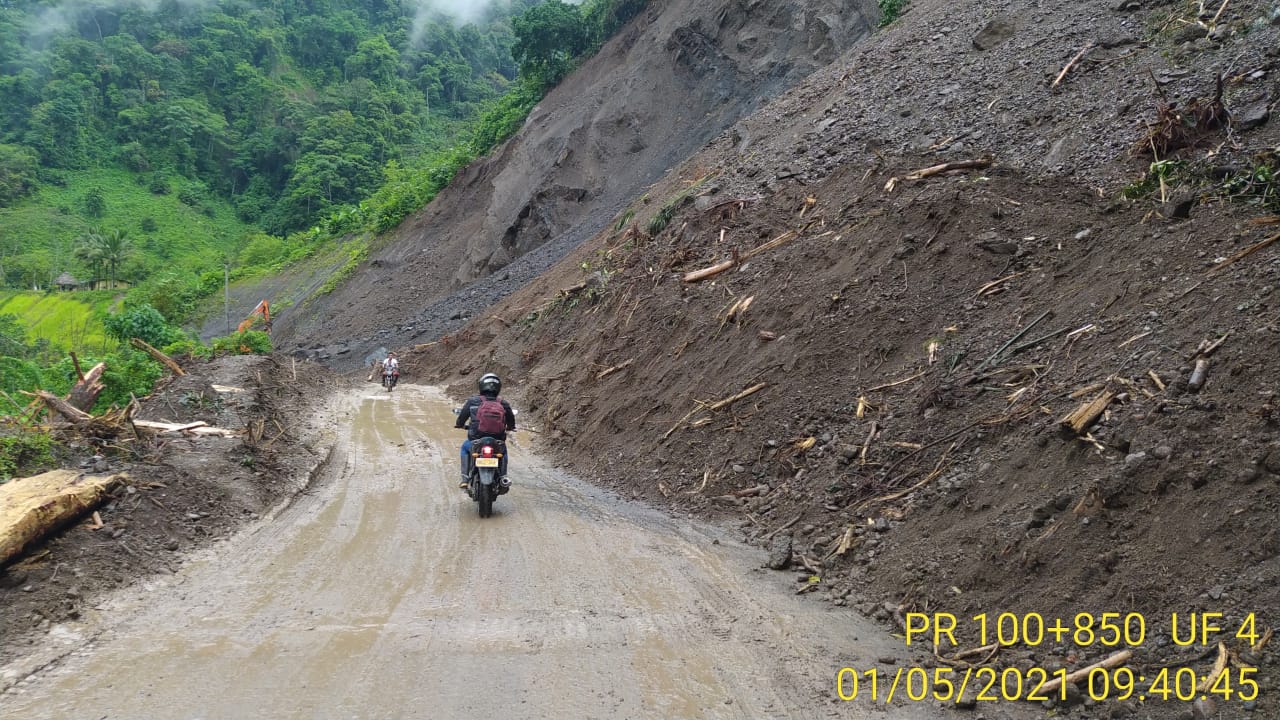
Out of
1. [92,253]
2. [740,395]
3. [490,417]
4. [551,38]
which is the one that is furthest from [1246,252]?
[92,253]

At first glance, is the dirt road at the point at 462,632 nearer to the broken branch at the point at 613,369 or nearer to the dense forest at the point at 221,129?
the broken branch at the point at 613,369

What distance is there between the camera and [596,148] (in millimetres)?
32250

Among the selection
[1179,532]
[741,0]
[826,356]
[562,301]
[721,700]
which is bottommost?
[721,700]

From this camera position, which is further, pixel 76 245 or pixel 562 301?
pixel 76 245

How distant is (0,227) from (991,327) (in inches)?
3128

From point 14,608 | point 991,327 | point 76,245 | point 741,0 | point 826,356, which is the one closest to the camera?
point 14,608

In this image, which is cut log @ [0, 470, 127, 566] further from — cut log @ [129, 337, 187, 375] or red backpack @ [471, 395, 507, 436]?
cut log @ [129, 337, 187, 375]

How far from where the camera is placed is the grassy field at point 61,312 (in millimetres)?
44831

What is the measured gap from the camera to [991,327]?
7.81 metres

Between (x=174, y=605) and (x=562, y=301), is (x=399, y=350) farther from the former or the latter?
(x=174, y=605)

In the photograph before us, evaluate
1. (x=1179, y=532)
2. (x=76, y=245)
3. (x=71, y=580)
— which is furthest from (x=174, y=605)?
(x=76, y=245)

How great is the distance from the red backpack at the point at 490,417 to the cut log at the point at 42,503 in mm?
3326

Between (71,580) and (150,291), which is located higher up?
(150,291)

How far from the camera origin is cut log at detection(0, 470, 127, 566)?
17.7 feet
